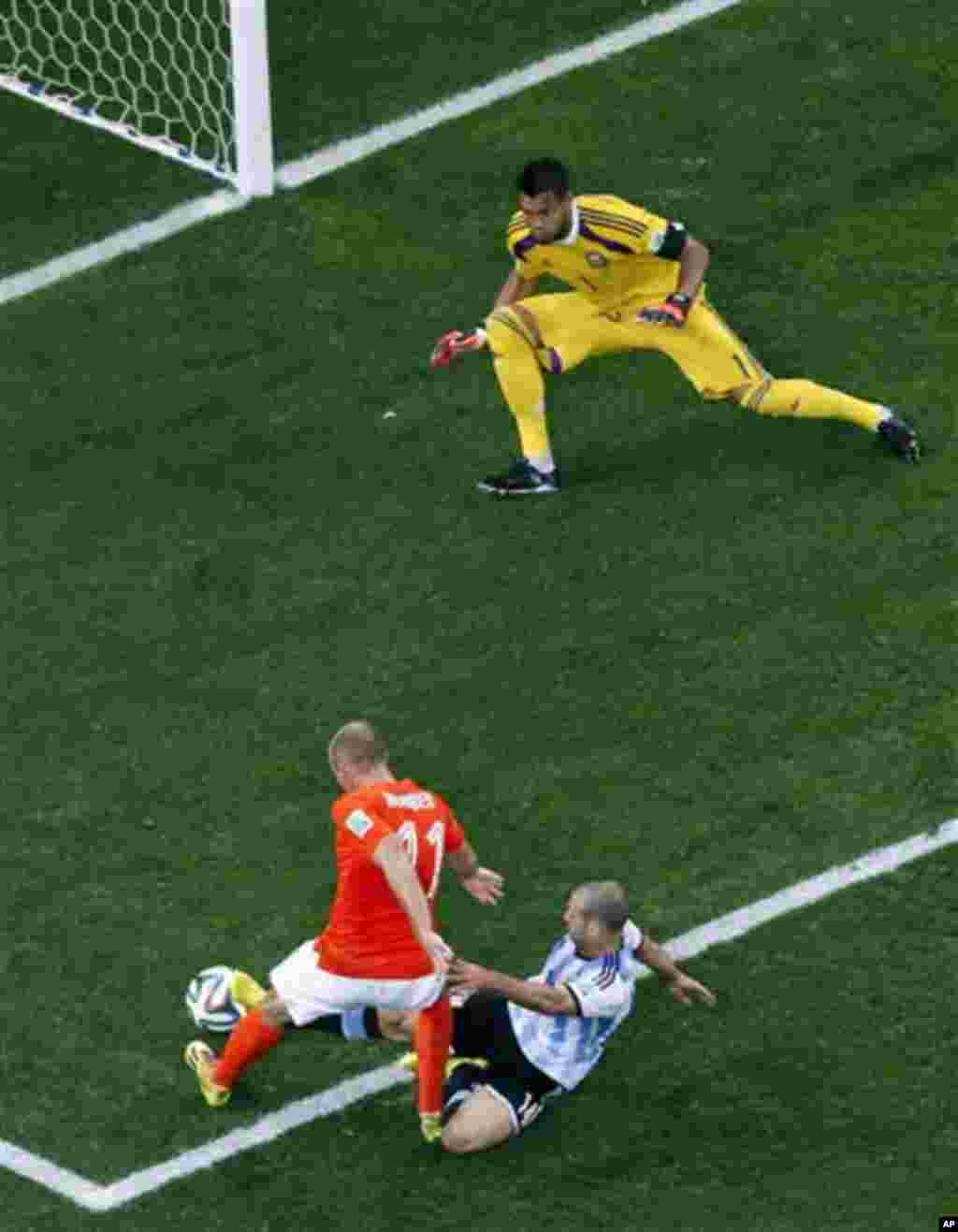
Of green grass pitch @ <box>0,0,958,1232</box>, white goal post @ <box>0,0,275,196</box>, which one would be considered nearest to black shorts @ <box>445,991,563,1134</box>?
green grass pitch @ <box>0,0,958,1232</box>

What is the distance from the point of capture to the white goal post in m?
19.0

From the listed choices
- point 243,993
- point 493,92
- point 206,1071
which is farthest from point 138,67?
point 206,1071

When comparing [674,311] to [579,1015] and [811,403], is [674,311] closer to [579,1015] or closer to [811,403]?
[811,403]

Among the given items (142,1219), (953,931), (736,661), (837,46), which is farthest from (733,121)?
(142,1219)

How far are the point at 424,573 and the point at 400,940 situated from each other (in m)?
3.16

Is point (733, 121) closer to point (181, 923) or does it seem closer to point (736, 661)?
point (736, 661)

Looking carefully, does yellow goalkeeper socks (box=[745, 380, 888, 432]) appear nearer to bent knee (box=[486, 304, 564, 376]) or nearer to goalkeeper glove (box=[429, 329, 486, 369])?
bent knee (box=[486, 304, 564, 376])

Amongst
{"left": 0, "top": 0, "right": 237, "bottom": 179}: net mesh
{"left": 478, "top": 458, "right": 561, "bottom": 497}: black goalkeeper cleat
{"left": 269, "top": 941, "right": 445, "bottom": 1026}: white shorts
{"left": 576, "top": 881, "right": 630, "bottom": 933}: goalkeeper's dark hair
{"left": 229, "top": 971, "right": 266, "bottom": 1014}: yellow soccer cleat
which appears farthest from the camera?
{"left": 0, "top": 0, "right": 237, "bottom": 179}: net mesh

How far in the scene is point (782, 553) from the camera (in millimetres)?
16516

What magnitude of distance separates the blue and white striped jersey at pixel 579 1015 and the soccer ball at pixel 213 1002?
115 centimetres

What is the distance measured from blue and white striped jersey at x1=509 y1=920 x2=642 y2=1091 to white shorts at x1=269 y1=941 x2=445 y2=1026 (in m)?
0.41

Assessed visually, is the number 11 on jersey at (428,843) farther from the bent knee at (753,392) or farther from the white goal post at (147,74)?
the white goal post at (147,74)

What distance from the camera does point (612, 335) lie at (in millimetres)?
16891

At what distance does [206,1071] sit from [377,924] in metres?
1.05
